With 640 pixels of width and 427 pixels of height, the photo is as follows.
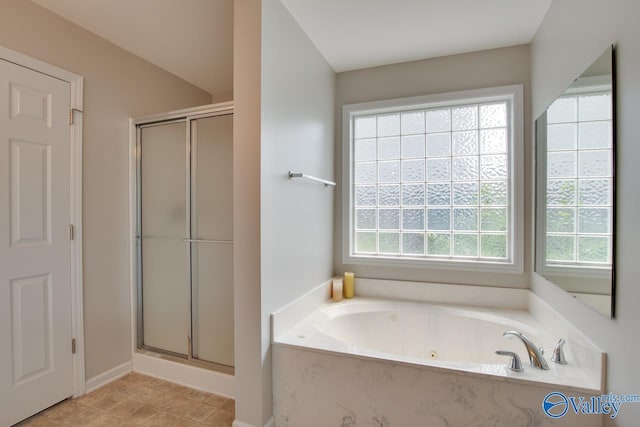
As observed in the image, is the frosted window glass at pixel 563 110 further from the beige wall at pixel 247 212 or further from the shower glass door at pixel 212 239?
the shower glass door at pixel 212 239

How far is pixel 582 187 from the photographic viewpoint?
53.9 inches

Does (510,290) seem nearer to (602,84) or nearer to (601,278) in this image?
(601,278)

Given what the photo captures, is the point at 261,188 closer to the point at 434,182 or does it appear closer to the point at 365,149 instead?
the point at 365,149

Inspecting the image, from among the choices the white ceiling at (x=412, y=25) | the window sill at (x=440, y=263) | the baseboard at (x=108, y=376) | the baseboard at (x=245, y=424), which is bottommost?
the baseboard at (x=108, y=376)

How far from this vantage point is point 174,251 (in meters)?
2.31

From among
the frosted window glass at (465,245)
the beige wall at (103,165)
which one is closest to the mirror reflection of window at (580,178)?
the frosted window glass at (465,245)

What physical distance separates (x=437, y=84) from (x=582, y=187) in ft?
4.55

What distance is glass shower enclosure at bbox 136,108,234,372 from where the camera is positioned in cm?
214

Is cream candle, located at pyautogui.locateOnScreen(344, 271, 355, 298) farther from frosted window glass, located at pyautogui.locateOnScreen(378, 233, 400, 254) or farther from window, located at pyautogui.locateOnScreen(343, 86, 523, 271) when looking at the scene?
frosted window glass, located at pyautogui.locateOnScreen(378, 233, 400, 254)

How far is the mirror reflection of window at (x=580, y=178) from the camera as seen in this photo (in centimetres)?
122

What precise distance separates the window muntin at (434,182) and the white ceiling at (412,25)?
41 cm

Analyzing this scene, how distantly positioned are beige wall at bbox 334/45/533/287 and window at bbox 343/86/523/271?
0.20ft

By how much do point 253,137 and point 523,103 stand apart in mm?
1925

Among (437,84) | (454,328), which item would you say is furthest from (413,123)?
(454,328)
